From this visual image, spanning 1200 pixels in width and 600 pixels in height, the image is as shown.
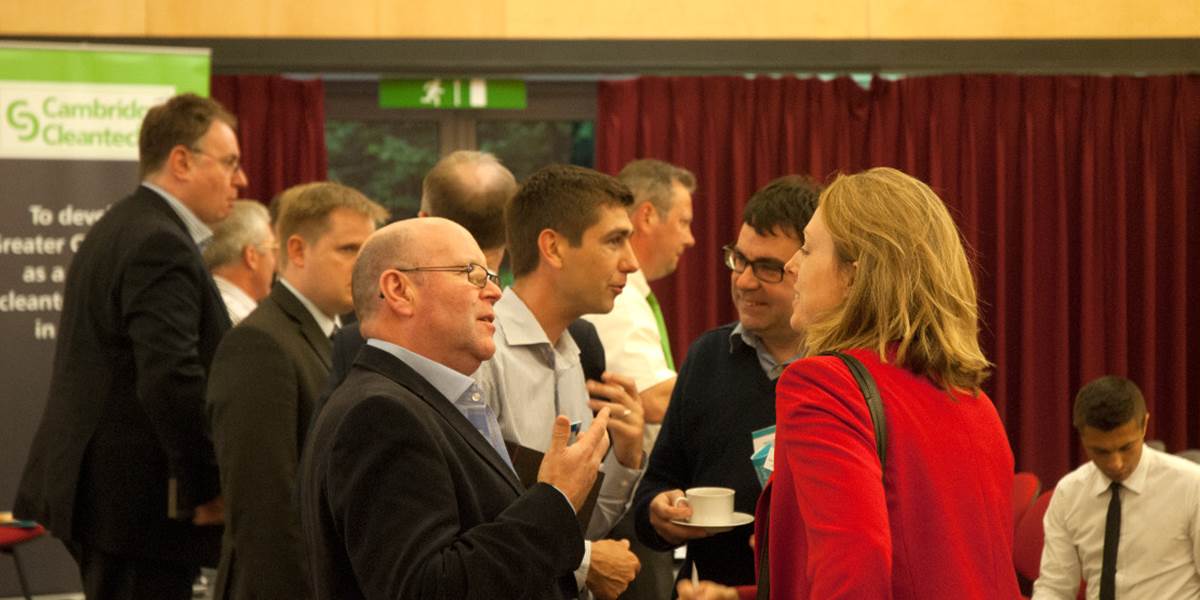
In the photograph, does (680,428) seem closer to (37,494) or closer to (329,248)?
(329,248)

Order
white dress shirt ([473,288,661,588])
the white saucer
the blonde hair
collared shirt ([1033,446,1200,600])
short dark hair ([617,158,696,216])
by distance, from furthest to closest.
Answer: short dark hair ([617,158,696,216])
collared shirt ([1033,446,1200,600])
white dress shirt ([473,288,661,588])
the white saucer
the blonde hair

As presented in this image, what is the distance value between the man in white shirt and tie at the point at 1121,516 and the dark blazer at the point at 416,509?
281 centimetres

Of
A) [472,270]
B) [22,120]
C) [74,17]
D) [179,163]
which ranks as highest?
[74,17]

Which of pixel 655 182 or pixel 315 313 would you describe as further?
pixel 655 182

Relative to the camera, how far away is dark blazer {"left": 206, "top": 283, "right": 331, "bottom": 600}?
2775mm

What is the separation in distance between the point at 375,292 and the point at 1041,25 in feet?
17.8

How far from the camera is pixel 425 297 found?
1954 mm

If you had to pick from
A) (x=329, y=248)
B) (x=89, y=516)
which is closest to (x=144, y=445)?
(x=89, y=516)

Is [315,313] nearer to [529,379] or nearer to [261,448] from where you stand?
[261,448]

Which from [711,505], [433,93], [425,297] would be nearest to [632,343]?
[711,505]

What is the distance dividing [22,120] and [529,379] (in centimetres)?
370

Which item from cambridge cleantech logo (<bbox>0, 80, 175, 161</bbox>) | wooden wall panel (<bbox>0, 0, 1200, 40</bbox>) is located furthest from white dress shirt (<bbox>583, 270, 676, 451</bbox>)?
wooden wall panel (<bbox>0, 0, 1200, 40</bbox>)

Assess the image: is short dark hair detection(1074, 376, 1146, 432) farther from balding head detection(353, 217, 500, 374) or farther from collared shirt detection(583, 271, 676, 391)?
balding head detection(353, 217, 500, 374)

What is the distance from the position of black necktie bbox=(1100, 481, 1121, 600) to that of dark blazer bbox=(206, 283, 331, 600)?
2664 mm
